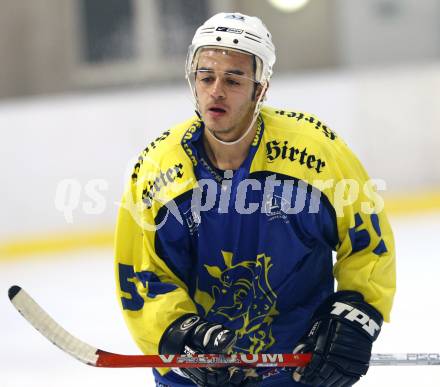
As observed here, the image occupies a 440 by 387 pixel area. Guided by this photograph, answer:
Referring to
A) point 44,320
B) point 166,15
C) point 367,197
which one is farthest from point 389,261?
point 166,15

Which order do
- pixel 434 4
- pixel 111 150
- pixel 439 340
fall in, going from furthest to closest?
pixel 434 4
pixel 111 150
pixel 439 340

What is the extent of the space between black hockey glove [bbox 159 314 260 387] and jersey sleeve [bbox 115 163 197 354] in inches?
1.0

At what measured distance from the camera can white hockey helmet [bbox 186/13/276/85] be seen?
2381 millimetres

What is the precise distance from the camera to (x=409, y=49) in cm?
734

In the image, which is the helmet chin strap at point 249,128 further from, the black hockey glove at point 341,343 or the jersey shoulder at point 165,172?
the black hockey glove at point 341,343

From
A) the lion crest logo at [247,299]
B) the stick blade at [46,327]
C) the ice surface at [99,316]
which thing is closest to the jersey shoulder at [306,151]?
the lion crest logo at [247,299]

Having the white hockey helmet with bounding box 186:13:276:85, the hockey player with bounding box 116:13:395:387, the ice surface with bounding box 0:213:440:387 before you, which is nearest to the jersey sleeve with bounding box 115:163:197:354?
the hockey player with bounding box 116:13:395:387

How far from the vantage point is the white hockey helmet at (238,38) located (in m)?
2.38

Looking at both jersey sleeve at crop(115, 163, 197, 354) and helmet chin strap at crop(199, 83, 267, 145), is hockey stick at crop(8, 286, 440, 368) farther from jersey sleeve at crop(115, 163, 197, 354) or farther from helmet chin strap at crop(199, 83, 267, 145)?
helmet chin strap at crop(199, 83, 267, 145)

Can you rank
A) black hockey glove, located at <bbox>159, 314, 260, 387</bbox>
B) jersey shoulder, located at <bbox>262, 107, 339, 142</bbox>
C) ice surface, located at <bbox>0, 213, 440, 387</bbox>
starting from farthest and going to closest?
ice surface, located at <bbox>0, 213, 440, 387</bbox>, jersey shoulder, located at <bbox>262, 107, 339, 142</bbox>, black hockey glove, located at <bbox>159, 314, 260, 387</bbox>

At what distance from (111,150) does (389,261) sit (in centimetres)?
357

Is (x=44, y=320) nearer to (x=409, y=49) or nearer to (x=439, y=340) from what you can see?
(x=439, y=340)

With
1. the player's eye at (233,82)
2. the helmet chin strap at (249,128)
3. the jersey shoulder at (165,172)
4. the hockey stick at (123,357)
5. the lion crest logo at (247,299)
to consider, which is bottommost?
the hockey stick at (123,357)

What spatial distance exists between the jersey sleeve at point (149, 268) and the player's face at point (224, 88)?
0.25m
